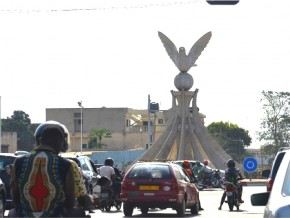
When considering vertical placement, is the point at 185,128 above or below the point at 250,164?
above

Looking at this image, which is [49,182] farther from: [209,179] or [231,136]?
[231,136]

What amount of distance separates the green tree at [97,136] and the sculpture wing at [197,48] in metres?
54.4

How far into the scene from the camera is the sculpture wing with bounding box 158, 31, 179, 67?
86.4 m

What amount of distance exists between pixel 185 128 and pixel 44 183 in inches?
3225

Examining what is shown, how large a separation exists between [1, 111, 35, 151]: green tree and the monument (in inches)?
1867

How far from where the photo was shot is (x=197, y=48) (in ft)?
286

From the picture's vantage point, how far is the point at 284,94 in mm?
109375

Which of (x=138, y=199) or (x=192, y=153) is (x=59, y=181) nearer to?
(x=138, y=199)

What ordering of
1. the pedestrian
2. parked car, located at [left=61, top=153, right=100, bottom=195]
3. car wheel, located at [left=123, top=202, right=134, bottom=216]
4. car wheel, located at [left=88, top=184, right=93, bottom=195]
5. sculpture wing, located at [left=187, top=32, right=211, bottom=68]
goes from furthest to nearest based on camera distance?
sculpture wing, located at [left=187, top=32, right=211, bottom=68]
parked car, located at [left=61, top=153, right=100, bottom=195]
car wheel, located at [left=88, top=184, right=93, bottom=195]
car wheel, located at [left=123, top=202, right=134, bottom=216]
the pedestrian

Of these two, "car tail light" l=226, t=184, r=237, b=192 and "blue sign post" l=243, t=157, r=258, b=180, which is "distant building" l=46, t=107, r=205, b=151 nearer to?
"blue sign post" l=243, t=157, r=258, b=180

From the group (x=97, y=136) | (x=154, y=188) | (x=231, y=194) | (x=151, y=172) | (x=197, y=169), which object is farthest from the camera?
(x=97, y=136)

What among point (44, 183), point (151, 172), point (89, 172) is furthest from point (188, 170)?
point (44, 183)

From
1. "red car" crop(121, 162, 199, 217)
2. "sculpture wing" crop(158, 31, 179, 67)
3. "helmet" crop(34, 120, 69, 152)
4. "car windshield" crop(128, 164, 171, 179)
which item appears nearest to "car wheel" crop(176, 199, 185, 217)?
"red car" crop(121, 162, 199, 217)

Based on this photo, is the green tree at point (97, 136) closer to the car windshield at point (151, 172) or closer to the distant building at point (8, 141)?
the distant building at point (8, 141)
